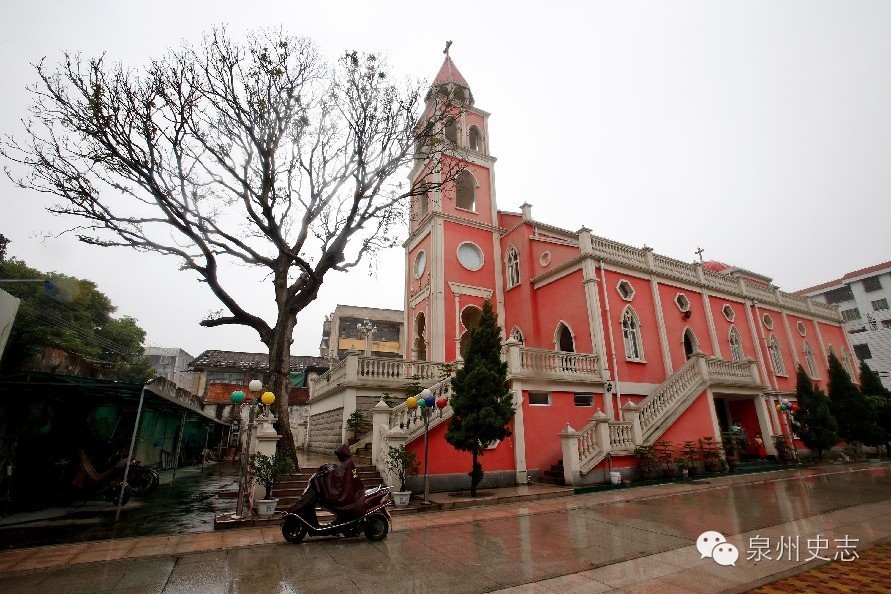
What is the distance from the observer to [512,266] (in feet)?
67.9

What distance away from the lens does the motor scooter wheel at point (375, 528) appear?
670 cm

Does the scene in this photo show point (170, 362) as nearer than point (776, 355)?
No

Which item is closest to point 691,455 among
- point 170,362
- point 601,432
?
point 601,432

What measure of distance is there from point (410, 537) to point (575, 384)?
9.24 meters

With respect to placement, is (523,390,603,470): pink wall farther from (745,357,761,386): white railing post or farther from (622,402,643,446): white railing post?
(745,357,761,386): white railing post

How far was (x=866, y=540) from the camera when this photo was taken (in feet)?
19.4

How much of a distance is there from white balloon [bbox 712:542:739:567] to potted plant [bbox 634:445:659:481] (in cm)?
728

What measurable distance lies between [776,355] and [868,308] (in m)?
31.0

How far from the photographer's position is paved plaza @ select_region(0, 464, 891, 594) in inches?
186

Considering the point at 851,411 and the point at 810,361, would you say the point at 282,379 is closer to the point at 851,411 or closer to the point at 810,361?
the point at 851,411

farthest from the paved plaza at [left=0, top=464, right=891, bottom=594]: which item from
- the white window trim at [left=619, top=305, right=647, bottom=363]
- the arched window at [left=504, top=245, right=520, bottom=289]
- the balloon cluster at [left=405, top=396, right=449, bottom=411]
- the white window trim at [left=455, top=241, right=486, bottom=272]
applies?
the white window trim at [left=455, top=241, right=486, bottom=272]

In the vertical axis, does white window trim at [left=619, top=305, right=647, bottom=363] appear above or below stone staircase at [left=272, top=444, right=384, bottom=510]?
above

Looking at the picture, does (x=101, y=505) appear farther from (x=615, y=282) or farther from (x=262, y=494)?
(x=615, y=282)

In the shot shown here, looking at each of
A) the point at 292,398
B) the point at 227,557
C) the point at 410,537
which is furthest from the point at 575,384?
the point at 292,398
